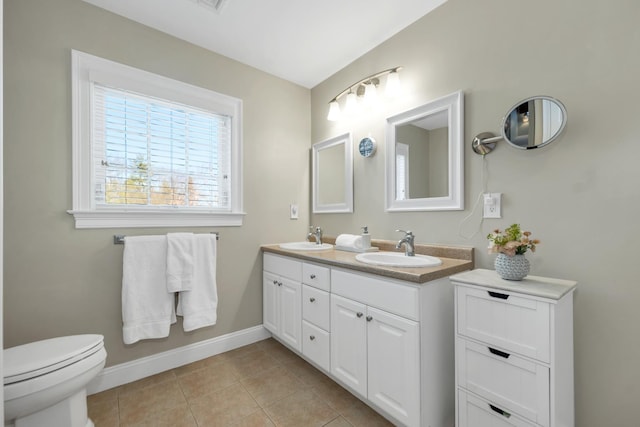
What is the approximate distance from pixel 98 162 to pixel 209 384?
5.20 ft

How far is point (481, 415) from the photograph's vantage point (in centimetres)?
118

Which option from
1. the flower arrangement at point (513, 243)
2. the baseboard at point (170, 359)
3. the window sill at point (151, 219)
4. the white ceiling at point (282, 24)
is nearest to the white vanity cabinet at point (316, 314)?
the baseboard at point (170, 359)

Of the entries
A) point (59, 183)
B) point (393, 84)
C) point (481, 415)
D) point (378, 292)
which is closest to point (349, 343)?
point (378, 292)

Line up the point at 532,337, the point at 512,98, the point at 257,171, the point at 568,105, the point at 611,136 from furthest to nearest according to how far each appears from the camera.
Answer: the point at 257,171 → the point at 512,98 → the point at 568,105 → the point at 611,136 → the point at 532,337

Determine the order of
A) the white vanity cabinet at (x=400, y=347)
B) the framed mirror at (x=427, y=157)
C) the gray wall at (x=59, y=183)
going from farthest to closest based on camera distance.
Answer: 1. the framed mirror at (x=427, y=157)
2. the gray wall at (x=59, y=183)
3. the white vanity cabinet at (x=400, y=347)

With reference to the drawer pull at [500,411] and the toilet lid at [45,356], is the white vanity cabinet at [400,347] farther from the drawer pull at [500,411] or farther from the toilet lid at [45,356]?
the toilet lid at [45,356]

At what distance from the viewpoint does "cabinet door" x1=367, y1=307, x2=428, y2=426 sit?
49.4 inches

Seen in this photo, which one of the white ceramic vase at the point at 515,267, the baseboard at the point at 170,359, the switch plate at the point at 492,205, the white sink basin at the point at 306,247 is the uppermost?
the switch plate at the point at 492,205

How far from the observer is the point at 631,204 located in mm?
1123

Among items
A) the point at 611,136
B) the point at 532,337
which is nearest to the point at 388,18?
the point at 611,136

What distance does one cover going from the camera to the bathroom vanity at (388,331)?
1.26m

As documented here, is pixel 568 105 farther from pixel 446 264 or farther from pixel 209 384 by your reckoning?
pixel 209 384

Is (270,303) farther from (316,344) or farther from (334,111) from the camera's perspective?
(334,111)

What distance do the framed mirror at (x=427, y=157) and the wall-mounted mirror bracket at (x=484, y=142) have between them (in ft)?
0.32
